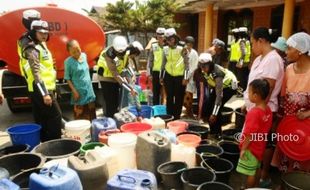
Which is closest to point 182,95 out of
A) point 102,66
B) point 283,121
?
point 102,66

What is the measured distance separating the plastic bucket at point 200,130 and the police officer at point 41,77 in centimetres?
191

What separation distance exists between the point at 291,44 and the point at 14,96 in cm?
502

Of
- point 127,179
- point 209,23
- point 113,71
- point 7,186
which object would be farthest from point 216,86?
point 209,23

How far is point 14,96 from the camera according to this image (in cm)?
556

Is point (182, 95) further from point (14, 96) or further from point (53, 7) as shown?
point (14, 96)

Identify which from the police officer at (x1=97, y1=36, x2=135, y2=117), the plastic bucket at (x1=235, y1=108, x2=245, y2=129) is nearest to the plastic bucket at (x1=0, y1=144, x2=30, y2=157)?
the police officer at (x1=97, y1=36, x2=135, y2=117)

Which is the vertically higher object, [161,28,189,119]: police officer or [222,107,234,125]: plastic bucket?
[161,28,189,119]: police officer

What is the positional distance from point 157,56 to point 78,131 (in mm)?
2558

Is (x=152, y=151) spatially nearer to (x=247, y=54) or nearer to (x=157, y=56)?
(x=157, y=56)

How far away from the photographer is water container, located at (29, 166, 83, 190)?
213 cm

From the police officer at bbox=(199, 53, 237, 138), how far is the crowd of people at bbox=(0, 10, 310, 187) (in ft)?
0.05

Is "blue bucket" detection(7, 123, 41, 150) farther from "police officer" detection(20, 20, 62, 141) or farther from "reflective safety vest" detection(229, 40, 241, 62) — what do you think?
"reflective safety vest" detection(229, 40, 241, 62)

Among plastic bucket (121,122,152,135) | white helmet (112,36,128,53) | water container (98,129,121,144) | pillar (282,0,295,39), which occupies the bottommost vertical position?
water container (98,129,121,144)

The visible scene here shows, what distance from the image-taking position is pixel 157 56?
18.6 feet
